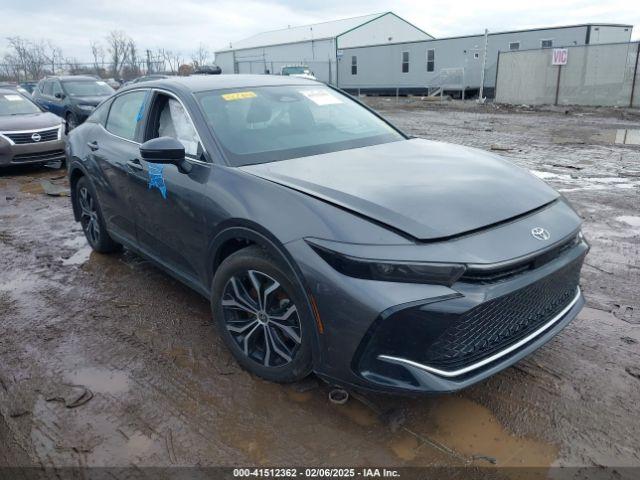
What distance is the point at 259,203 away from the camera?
268cm

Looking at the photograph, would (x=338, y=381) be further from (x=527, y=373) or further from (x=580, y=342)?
(x=580, y=342)

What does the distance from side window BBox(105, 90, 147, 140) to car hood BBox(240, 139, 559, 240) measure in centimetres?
158

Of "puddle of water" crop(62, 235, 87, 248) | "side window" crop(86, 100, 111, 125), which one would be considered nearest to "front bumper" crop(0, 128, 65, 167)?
"puddle of water" crop(62, 235, 87, 248)

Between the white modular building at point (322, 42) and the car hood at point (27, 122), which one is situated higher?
the white modular building at point (322, 42)

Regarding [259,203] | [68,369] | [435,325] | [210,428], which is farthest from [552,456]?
[68,369]

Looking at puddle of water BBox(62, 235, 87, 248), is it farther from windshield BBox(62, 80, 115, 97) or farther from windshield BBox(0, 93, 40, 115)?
windshield BBox(62, 80, 115, 97)

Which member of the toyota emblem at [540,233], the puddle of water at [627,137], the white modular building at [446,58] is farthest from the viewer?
the white modular building at [446,58]

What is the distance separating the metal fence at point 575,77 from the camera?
787 inches

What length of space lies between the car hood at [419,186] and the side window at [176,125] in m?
0.56

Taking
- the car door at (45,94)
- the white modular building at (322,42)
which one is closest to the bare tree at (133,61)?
the white modular building at (322,42)

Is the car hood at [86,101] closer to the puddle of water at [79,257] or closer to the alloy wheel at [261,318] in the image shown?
the puddle of water at [79,257]

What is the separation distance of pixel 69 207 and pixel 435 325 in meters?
6.50

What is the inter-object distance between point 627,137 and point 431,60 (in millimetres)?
20575

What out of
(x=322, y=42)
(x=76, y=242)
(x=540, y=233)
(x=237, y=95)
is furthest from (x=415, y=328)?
(x=322, y=42)
